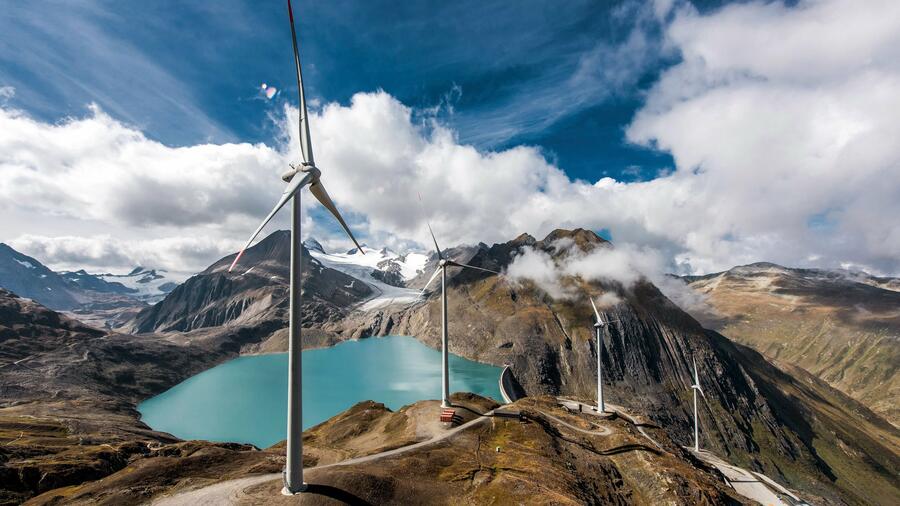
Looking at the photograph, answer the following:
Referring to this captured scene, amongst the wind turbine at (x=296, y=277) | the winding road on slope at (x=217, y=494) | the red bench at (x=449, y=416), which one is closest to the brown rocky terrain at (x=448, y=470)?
the winding road on slope at (x=217, y=494)

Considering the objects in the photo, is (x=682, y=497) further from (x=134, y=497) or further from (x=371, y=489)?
(x=134, y=497)

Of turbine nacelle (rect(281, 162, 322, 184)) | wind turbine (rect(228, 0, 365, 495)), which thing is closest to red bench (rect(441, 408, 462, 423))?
wind turbine (rect(228, 0, 365, 495))

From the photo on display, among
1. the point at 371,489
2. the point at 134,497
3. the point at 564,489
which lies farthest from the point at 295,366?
the point at 564,489

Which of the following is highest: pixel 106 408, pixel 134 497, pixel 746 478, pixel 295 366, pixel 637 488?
pixel 295 366

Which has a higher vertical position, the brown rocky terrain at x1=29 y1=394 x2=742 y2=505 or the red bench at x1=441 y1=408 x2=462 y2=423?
the red bench at x1=441 y1=408 x2=462 y2=423

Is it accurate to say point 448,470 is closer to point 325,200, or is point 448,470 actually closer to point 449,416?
point 449,416

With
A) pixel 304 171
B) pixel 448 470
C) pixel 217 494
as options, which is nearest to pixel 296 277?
pixel 304 171

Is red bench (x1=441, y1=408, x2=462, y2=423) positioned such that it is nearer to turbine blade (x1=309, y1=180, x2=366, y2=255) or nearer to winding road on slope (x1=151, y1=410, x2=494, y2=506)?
winding road on slope (x1=151, y1=410, x2=494, y2=506)

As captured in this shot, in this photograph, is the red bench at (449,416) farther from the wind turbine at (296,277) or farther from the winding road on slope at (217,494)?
the wind turbine at (296,277)
